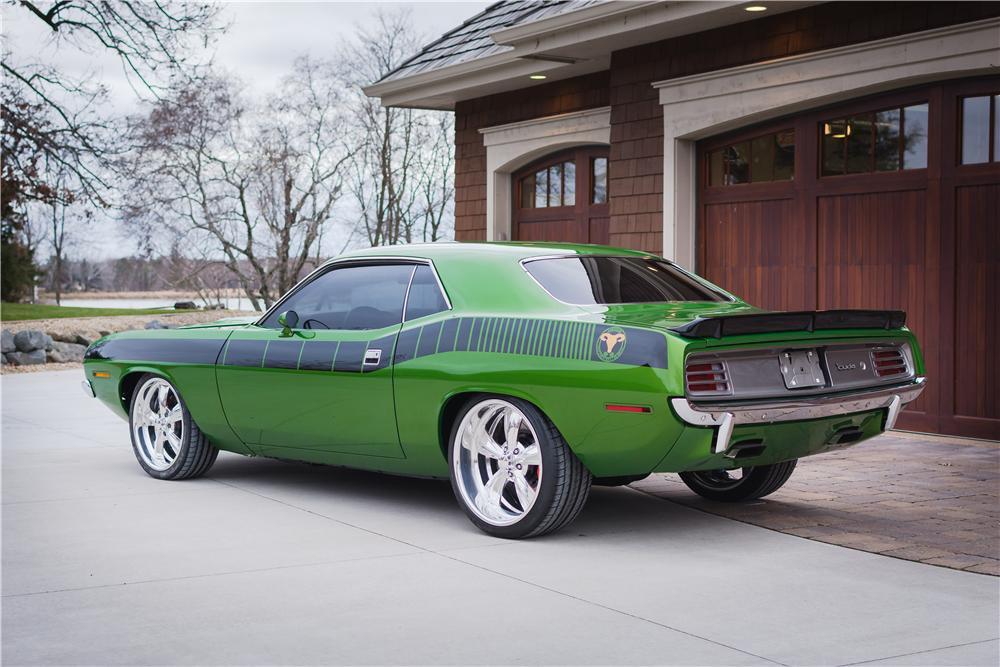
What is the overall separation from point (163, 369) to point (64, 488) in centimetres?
92

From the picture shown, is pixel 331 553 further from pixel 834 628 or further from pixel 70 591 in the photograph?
pixel 834 628

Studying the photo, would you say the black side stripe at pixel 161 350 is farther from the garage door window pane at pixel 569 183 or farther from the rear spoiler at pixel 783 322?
the garage door window pane at pixel 569 183

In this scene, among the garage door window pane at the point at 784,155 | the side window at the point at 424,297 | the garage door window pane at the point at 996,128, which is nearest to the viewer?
the side window at the point at 424,297

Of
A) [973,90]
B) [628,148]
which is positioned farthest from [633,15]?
[973,90]

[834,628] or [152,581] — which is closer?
[834,628]

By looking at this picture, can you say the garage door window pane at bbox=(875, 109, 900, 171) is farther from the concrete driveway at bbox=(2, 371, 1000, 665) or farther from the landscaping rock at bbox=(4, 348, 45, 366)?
the landscaping rock at bbox=(4, 348, 45, 366)

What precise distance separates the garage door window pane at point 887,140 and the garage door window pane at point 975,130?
59cm

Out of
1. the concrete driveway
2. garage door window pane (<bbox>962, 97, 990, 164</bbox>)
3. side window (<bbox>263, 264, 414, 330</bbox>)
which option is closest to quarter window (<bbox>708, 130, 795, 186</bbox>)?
garage door window pane (<bbox>962, 97, 990, 164</bbox>)

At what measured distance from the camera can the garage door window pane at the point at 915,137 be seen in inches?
360

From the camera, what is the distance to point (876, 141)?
953 centimetres

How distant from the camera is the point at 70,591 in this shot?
471 cm

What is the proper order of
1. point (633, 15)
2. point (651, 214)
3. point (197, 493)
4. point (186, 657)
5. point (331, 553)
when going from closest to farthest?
point (186, 657), point (331, 553), point (197, 493), point (633, 15), point (651, 214)

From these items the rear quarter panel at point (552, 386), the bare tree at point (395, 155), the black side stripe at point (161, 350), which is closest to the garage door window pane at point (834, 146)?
the rear quarter panel at point (552, 386)

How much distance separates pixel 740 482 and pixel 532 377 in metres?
1.82
